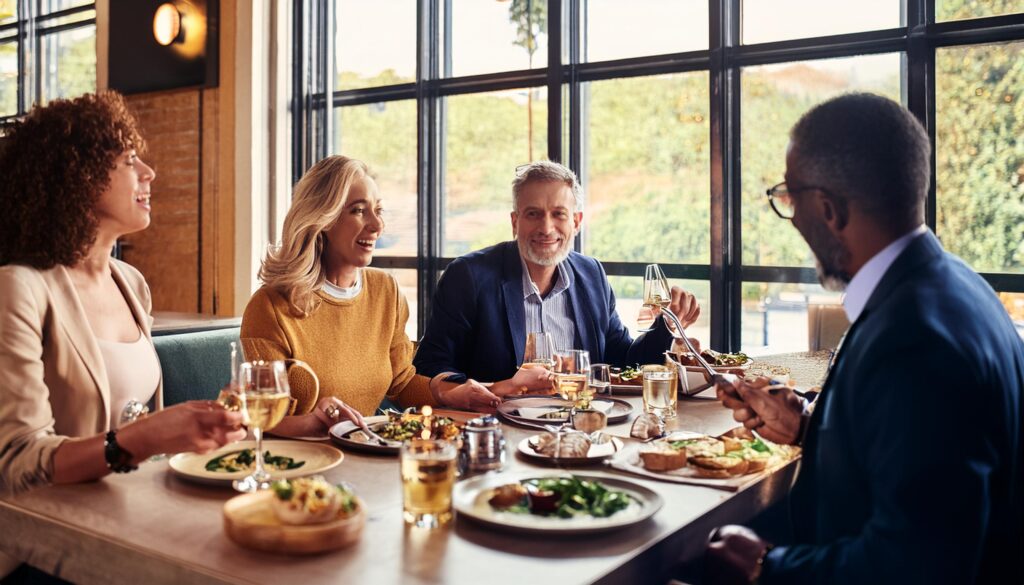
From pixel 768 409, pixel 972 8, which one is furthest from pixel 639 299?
pixel 768 409

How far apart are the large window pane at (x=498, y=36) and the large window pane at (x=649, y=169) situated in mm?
424

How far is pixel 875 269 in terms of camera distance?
1449 millimetres

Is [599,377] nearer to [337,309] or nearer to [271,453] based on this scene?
[271,453]

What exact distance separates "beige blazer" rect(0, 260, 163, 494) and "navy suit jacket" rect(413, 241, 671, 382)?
52.4 inches

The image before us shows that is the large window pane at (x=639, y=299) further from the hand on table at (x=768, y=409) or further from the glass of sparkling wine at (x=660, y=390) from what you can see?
the hand on table at (x=768, y=409)

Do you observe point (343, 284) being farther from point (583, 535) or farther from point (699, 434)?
point (583, 535)

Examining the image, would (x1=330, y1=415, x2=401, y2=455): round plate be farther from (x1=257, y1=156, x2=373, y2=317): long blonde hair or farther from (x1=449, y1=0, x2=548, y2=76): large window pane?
(x1=449, y1=0, x2=548, y2=76): large window pane

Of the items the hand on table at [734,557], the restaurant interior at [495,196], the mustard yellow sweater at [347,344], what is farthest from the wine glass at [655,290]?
the hand on table at [734,557]

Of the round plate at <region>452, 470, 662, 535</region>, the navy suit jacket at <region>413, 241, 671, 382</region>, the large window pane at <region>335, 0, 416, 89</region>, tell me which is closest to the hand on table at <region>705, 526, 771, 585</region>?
the round plate at <region>452, 470, 662, 535</region>

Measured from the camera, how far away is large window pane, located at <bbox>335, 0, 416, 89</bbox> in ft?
17.1

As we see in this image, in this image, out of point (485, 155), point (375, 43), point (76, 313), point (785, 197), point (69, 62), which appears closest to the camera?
point (785, 197)

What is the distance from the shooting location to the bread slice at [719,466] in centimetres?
167

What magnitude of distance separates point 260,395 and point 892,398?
983mm

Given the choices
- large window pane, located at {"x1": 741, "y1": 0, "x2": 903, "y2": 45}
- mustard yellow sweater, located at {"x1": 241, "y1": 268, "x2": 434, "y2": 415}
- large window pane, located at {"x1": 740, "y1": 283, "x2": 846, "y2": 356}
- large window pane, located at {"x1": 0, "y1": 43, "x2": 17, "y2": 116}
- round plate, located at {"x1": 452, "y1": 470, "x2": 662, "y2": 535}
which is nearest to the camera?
round plate, located at {"x1": 452, "y1": 470, "x2": 662, "y2": 535}
